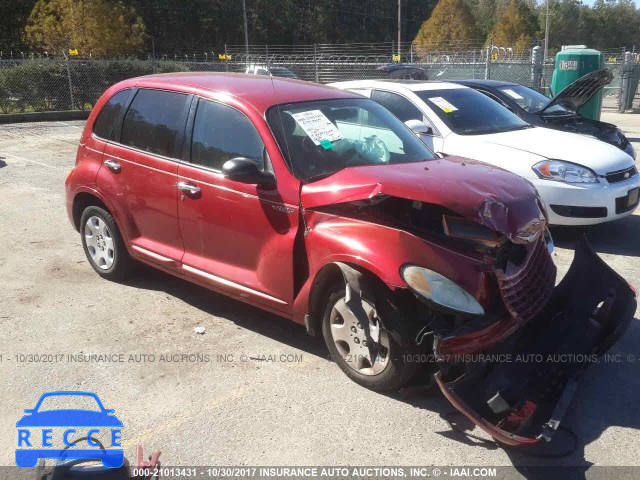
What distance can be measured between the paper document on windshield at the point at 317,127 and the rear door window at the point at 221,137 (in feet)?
1.07

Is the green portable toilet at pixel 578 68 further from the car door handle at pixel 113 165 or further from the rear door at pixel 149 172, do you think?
the car door handle at pixel 113 165

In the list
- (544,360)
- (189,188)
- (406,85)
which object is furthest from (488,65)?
(544,360)

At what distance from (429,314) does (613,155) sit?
417 centimetres

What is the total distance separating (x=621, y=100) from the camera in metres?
19.8

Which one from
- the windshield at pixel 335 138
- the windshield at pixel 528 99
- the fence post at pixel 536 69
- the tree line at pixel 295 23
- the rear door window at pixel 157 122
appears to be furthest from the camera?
the tree line at pixel 295 23

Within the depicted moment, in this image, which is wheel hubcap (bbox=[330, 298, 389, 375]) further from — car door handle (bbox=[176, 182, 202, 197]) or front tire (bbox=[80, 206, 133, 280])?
front tire (bbox=[80, 206, 133, 280])

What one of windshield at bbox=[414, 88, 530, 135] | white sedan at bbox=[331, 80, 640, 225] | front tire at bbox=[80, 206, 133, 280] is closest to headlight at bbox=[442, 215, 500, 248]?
front tire at bbox=[80, 206, 133, 280]

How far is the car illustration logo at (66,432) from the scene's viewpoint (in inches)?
117

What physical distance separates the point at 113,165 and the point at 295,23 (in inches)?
2407

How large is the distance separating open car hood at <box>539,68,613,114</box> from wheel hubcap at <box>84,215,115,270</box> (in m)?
6.02

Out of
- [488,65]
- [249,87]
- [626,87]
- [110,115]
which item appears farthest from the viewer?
[626,87]

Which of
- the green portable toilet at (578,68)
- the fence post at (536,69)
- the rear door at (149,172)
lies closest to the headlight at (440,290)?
the rear door at (149,172)

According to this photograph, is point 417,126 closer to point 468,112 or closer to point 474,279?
point 468,112

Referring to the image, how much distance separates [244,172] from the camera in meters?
3.87
